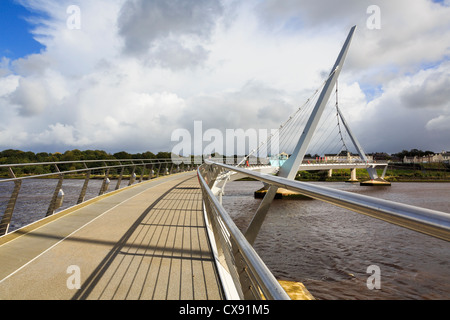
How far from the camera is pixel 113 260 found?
3.18m

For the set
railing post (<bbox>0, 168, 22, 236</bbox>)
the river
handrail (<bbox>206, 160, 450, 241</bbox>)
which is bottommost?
the river

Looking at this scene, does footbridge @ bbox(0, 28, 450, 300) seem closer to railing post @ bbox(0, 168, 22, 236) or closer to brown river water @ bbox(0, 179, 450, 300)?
railing post @ bbox(0, 168, 22, 236)

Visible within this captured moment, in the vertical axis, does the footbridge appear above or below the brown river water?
above

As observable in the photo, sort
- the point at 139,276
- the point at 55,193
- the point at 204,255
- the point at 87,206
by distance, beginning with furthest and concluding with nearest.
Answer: the point at 87,206
the point at 55,193
the point at 204,255
the point at 139,276

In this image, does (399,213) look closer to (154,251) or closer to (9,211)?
(154,251)

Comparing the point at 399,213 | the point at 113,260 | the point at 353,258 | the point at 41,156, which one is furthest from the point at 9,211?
the point at 41,156

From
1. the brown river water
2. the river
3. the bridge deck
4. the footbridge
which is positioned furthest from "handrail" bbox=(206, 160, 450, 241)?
the river

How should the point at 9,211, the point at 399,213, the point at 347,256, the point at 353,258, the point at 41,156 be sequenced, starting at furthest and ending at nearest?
1. the point at 41,156
2. the point at 347,256
3. the point at 353,258
4. the point at 9,211
5. the point at 399,213

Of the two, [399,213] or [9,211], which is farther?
[9,211]

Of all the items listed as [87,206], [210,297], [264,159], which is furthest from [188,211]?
[264,159]

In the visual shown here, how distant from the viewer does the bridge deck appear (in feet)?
8.11

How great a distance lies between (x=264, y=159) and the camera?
135 ft
